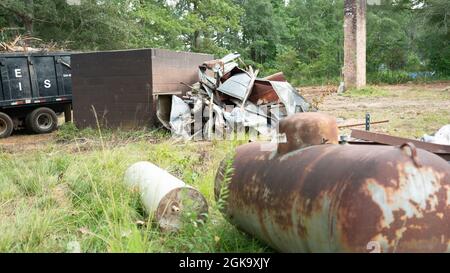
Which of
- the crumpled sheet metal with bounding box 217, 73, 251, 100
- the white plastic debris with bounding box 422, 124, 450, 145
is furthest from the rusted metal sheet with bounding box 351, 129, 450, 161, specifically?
the crumpled sheet metal with bounding box 217, 73, 251, 100

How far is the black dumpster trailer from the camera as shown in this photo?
12.4m

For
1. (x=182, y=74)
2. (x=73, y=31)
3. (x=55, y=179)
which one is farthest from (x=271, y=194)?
(x=73, y=31)

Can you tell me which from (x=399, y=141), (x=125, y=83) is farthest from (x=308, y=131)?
(x=125, y=83)

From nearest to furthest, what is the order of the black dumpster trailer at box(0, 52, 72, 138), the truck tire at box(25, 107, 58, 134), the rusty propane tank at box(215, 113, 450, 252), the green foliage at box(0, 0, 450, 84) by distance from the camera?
the rusty propane tank at box(215, 113, 450, 252) → the black dumpster trailer at box(0, 52, 72, 138) → the truck tire at box(25, 107, 58, 134) → the green foliage at box(0, 0, 450, 84)

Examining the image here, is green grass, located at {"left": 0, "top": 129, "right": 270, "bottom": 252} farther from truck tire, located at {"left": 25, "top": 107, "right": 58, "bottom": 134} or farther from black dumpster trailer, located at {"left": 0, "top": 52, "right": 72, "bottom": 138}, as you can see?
truck tire, located at {"left": 25, "top": 107, "right": 58, "bottom": 134}

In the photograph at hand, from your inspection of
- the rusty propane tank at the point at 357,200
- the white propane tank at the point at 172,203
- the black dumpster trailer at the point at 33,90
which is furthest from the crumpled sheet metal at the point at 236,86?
the rusty propane tank at the point at 357,200

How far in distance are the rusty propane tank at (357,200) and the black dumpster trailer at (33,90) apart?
37.4 feet

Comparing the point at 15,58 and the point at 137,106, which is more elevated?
the point at 15,58

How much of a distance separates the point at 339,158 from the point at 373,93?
1904cm

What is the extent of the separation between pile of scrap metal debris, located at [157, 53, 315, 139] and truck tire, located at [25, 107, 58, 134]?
455 cm

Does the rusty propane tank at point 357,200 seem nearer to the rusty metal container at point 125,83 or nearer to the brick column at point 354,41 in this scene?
the rusty metal container at point 125,83

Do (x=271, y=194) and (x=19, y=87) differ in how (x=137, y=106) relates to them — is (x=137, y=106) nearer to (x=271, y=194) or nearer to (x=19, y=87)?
(x=19, y=87)

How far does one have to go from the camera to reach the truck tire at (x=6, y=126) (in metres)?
12.5
